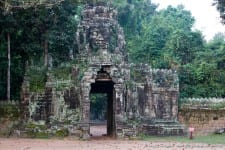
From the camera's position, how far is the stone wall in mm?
34156

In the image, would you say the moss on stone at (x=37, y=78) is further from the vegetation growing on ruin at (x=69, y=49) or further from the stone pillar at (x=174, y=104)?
the stone pillar at (x=174, y=104)

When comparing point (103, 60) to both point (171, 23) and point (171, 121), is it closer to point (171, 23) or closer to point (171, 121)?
point (171, 121)

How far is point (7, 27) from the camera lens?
34.8 m

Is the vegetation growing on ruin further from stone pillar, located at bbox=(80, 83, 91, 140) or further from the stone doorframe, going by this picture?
stone pillar, located at bbox=(80, 83, 91, 140)

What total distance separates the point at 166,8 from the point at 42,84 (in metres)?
39.1

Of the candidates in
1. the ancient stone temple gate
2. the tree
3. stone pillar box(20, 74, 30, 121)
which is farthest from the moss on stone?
the tree

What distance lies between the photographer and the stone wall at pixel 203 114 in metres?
34.2

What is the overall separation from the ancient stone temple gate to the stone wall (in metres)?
1.64

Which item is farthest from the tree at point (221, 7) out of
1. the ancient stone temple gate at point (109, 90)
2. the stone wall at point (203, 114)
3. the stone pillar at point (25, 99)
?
the stone pillar at point (25, 99)

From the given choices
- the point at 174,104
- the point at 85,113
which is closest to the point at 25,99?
the point at 85,113

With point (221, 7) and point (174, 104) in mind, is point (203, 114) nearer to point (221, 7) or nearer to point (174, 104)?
point (174, 104)

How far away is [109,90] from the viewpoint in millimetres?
33188

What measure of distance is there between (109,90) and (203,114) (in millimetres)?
6803

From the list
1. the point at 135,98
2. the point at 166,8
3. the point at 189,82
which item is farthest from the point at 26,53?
the point at 166,8
